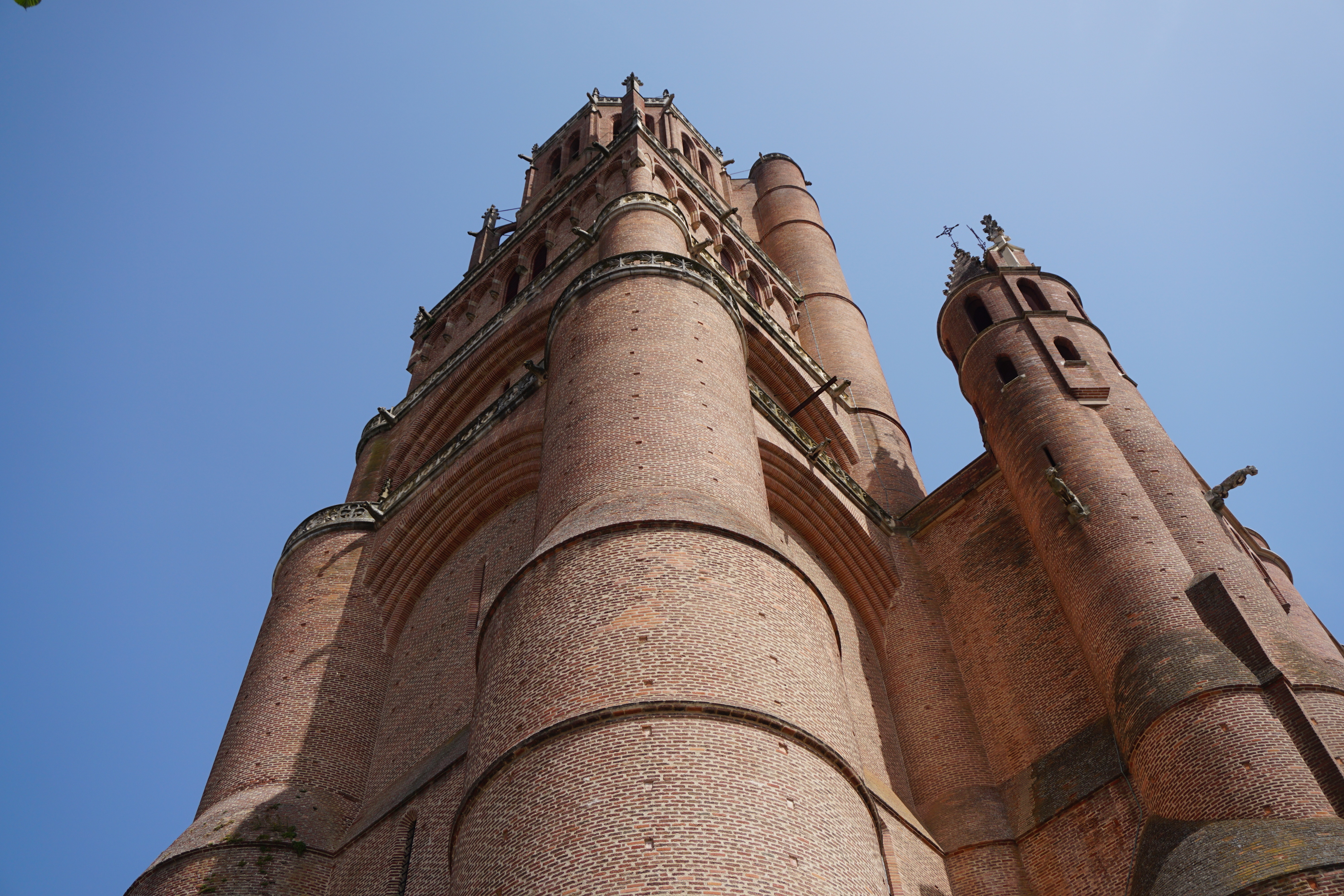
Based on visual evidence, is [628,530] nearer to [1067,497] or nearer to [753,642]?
[753,642]

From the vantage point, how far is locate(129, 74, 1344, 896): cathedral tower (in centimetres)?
798

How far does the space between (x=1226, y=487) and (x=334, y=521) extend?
12149 mm

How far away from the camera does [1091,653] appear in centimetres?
1162

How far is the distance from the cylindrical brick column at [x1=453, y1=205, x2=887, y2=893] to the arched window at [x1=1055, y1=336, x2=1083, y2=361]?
19.9 feet

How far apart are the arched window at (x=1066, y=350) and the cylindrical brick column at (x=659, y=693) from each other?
6069mm

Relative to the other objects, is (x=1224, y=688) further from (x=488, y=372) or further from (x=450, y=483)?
(x=488, y=372)

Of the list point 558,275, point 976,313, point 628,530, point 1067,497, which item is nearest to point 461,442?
point 558,275

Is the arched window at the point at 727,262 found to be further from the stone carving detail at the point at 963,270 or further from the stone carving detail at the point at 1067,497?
the stone carving detail at the point at 1067,497

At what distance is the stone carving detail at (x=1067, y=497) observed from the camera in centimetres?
1270

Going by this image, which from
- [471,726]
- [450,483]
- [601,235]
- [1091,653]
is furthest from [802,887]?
[601,235]

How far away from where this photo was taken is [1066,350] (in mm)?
15930

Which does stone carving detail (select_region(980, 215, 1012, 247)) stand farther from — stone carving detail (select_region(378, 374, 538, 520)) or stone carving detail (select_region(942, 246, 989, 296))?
stone carving detail (select_region(378, 374, 538, 520))

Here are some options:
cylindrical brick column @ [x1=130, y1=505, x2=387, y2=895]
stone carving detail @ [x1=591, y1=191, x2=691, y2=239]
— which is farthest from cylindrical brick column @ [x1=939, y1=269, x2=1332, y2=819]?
cylindrical brick column @ [x1=130, y1=505, x2=387, y2=895]

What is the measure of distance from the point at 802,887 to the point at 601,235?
13.4 m
